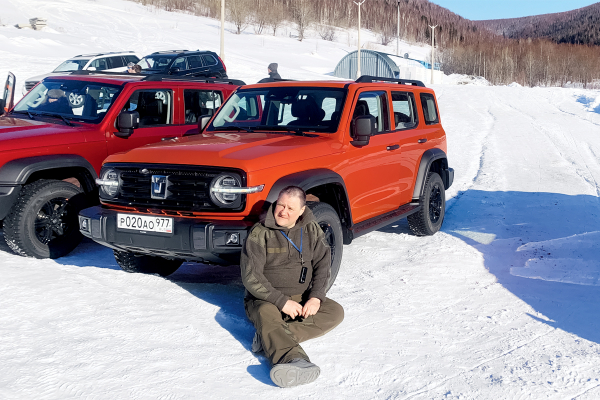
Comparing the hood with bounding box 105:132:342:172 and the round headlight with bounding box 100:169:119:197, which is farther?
the round headlight with bounding box 100:169:119:197

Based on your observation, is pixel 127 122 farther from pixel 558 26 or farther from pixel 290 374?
pixel 558 26

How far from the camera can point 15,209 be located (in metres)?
5.78

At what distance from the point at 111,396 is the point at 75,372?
1.37 feet

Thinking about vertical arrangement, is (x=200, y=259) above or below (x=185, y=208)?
below

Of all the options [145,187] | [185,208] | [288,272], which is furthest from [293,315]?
[145,187]

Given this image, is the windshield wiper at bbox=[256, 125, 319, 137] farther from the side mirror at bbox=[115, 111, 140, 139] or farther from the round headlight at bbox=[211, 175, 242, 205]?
the side mirror at bbox=[115, 111, 140, 139]

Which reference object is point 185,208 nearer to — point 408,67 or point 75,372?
point 75,372

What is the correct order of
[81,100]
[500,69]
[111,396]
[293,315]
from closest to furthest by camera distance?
[111,396], [293,315], [81,100], [500,69]

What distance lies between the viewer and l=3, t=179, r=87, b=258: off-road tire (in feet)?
19.0

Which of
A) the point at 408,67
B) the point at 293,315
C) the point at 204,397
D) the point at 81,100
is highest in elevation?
the point at 408,67

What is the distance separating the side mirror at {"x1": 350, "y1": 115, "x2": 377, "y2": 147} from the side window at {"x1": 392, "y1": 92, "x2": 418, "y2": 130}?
1085mm

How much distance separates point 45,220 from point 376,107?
11.7 ft

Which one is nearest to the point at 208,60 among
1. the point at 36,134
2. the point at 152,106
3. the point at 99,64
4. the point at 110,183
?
the point at 99,64

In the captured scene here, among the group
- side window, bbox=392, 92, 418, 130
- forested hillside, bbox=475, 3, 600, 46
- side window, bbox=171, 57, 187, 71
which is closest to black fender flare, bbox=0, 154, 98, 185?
side window, bbox=392, 92, 418, 130
